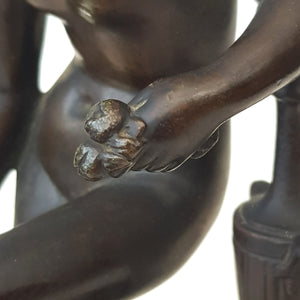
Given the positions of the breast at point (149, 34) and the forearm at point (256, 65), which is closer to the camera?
the forearm at point (256, 65)

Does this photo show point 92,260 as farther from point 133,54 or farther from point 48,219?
point 133,54

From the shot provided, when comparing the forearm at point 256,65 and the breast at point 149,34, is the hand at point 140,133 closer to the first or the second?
the forearm at point 256,65

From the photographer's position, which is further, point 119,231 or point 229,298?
point 229,298

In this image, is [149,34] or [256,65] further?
[149,34]

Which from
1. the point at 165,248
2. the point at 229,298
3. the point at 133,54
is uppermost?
the point at 133,54

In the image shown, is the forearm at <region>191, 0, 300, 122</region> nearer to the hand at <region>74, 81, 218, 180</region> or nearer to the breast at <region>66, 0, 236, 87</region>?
the hand at <region>74, 81, 218, 180</region>

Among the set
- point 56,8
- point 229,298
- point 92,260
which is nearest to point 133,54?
point 56,8

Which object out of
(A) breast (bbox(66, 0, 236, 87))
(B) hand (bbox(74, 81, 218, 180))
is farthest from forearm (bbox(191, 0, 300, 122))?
(A) breast (bbox(66, 0, 236, 87))

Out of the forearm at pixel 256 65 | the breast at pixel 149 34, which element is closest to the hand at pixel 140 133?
the forearm at pixel 256 65
